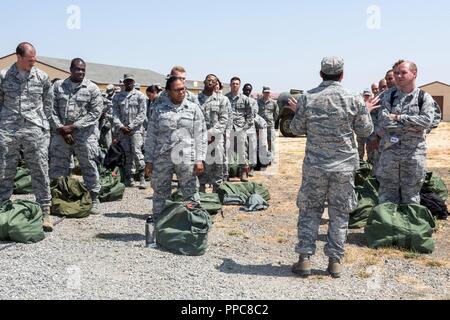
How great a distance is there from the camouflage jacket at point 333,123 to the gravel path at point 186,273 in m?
1.05

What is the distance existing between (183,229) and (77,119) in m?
2.63

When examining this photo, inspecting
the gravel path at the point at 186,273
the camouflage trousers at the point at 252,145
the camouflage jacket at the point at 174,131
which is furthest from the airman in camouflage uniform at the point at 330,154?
the camouflage trousers at the point at 252,145

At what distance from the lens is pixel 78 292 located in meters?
3.91

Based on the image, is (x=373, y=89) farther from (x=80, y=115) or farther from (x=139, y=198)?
(x=80, y=115)

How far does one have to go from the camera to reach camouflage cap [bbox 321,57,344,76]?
4.39 meters

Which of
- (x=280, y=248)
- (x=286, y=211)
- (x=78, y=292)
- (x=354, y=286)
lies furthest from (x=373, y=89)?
(x=78, y=292)

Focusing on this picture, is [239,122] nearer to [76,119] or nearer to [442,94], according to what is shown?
[76,119]

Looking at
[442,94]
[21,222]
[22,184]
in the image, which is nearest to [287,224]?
[21,222]

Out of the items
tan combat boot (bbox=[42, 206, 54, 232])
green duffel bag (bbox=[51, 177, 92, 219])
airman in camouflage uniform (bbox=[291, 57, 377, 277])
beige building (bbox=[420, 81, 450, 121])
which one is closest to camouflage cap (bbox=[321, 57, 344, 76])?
airman in camouflage uniform (bbox=[291, 57, 377, 277])

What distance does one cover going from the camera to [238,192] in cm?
824

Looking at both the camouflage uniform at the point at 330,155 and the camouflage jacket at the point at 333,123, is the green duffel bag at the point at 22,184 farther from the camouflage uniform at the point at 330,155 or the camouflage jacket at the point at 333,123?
the camouflage jacket at the point at 333,123

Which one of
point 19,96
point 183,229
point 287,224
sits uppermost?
point 19,96

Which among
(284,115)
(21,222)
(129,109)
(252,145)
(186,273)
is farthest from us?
(284,115)

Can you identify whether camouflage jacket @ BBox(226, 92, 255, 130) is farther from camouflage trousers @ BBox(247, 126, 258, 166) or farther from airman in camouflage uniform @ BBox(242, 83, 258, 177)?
camouflage trousers @ BBox(247, 126, 258, 166)
